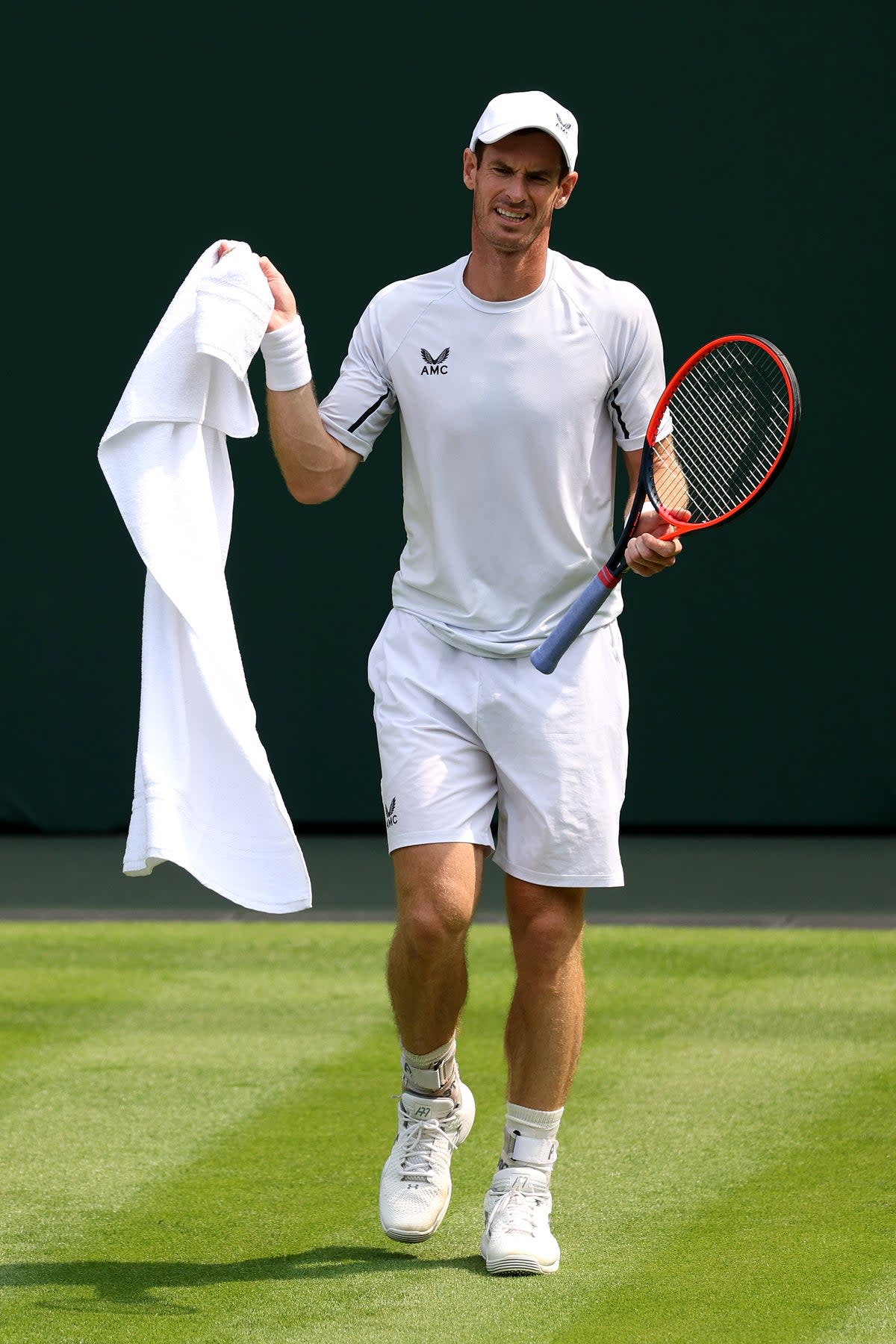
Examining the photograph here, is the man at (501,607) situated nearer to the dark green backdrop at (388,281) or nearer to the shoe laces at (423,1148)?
the shoe laces at (423,1148)

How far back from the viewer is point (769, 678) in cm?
765

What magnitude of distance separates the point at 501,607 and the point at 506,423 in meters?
0.31

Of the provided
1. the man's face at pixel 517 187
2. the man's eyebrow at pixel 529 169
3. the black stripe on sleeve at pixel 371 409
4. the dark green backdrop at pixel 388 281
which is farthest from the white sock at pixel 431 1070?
the dark green backdrop at pixel 388 281

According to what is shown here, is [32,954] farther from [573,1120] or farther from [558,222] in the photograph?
[558,222]

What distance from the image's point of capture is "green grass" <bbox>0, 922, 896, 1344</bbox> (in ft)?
10.3

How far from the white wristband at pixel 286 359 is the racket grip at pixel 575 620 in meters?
0.59

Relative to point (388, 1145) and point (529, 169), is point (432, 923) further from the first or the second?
point (529, 169)

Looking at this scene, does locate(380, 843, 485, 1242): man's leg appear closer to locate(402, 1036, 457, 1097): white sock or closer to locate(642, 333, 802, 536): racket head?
locate(402, 1036, 457, 1097): white sock

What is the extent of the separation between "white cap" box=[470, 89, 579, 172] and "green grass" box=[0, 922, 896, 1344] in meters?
1.81

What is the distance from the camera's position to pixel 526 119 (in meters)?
3.41

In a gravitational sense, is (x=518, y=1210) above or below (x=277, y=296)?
below

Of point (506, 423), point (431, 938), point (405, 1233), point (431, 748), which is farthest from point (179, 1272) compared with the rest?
point (506, 423)

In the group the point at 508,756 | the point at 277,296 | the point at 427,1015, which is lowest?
the point at 427,1015

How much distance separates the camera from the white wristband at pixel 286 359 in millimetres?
3494
